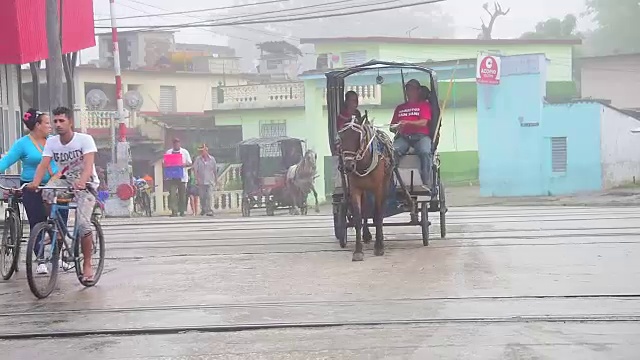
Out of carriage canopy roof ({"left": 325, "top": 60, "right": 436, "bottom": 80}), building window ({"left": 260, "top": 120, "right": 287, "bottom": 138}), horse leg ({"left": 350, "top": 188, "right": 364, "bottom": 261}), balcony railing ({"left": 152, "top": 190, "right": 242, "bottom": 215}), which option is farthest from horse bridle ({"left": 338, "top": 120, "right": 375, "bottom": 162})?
building window ({"left": 260, "top": 120, "right": 287, "bottom": 138})

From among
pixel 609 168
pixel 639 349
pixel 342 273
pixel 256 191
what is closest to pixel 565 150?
pixel 609 168

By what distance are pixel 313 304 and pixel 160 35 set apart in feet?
146

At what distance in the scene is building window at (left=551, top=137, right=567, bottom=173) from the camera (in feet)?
105

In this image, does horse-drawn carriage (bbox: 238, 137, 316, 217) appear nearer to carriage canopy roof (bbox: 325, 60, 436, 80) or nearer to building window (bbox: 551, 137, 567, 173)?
building window (bbox: 551, 137, 567, 173)

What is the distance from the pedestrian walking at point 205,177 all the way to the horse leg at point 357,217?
42.3 feet

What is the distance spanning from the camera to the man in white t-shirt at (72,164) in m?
9.09

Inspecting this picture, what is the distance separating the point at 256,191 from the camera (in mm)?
26578

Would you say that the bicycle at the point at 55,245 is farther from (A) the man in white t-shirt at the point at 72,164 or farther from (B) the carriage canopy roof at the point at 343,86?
(B) the carriage canopy roof at the point at 343,86

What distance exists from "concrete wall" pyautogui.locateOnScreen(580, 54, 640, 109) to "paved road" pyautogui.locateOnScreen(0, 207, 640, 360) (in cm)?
3174

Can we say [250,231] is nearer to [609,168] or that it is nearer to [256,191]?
[256,191]

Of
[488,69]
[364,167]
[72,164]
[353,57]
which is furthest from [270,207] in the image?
[353,57]

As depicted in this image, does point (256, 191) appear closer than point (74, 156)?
No

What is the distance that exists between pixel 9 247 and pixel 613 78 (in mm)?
38086

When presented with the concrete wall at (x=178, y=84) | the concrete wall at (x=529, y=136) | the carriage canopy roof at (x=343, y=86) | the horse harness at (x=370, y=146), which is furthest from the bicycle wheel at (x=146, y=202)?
the horse harness at (x=370, y=146)
